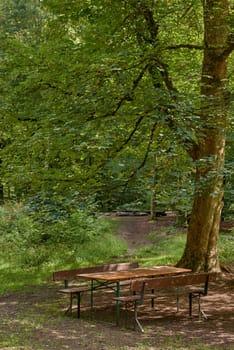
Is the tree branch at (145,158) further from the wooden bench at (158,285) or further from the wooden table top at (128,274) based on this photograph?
the wooden bench at (158,285)

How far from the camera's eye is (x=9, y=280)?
11812mm

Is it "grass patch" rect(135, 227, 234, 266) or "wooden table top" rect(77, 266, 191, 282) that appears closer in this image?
"wooden table top" rect(77, 266, 191, 282)

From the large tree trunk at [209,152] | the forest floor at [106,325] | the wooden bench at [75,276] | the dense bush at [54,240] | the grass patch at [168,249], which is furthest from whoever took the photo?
the grass patch at [168,249]

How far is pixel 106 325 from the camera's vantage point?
24.8ft

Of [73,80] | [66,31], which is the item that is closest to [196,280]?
[73,80]

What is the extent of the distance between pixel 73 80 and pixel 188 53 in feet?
14.3

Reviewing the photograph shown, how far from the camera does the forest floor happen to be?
620 centimetres

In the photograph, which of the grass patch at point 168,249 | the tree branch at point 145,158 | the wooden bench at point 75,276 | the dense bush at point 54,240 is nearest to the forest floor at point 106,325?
the wooden bench at point 75,276

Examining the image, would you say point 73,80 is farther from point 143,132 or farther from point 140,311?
point 140,311

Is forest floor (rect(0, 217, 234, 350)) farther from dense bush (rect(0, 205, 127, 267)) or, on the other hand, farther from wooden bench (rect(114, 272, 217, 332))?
dense bush (rect(0, 205, 127, 267))

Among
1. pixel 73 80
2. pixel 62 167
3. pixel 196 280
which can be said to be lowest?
pixel 196 280

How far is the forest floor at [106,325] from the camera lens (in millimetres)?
6195

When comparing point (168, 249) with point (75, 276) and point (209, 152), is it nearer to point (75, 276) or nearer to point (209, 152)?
point (209, 152)

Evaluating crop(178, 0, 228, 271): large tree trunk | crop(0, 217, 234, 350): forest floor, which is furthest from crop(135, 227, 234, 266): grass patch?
crop(0, 217, 234, 350): forest floor
